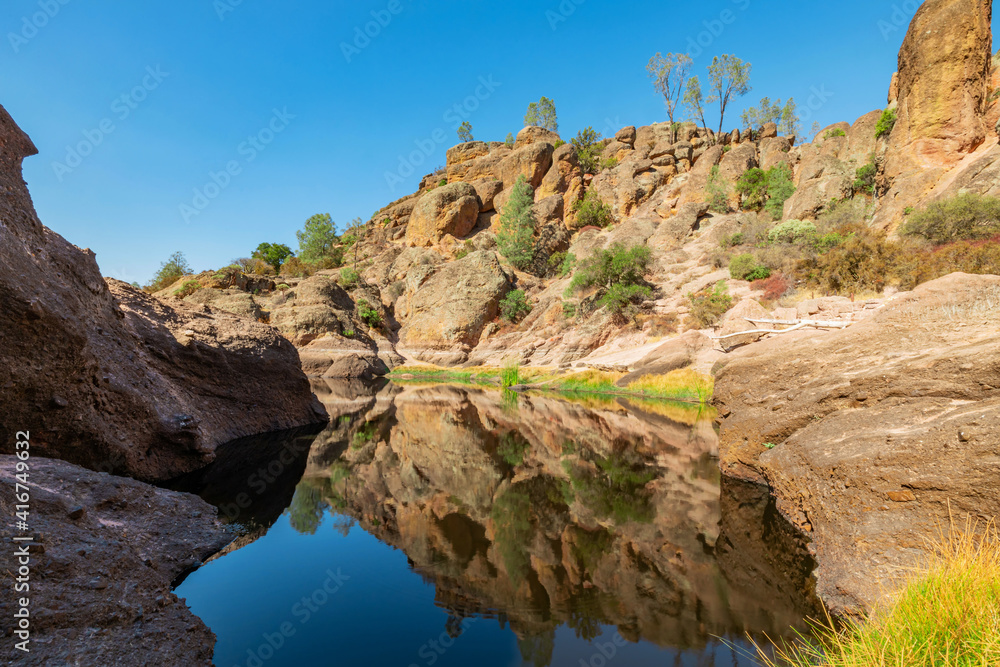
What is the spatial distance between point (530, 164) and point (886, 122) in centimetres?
4201

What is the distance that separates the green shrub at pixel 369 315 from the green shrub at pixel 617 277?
899 inches

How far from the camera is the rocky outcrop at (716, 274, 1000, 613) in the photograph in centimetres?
458

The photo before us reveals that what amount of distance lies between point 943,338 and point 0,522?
11.3 metres

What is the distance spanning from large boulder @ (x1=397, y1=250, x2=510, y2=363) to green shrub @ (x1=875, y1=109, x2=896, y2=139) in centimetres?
3590

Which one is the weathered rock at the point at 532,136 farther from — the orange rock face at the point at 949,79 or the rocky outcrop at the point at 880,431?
the rocky outcrop at the point at 880,431

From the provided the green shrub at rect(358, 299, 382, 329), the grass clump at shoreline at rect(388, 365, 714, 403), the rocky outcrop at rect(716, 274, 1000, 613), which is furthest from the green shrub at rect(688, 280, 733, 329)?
the green shrub at rect(358, 299, 382, 329)

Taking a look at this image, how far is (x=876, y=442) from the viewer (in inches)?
224

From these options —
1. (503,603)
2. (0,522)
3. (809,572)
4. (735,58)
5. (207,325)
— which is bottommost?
(809,572)

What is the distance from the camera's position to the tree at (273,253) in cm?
7588

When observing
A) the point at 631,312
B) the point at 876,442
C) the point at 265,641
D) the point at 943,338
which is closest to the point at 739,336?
the point at 631,312

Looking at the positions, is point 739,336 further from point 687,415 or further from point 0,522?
point 0,522

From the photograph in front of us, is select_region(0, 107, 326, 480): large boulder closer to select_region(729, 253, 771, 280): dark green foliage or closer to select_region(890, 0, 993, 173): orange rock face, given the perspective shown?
select_region(729, 253, 771, 280): dark green foliage

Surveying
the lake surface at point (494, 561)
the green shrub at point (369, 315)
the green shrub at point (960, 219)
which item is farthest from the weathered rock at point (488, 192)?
the lake surface at point (494, 561)

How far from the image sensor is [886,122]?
38750mm
